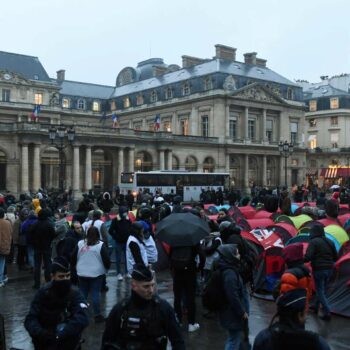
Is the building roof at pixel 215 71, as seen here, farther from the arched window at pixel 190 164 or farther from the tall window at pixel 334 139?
the tall window at pixel 334 139

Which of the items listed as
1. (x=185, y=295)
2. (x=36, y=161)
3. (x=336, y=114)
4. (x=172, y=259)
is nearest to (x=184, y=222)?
(x=172, y=259)

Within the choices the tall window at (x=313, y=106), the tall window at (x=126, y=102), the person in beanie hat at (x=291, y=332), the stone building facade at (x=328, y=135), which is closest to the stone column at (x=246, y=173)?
the stone building facade at (x=328, y=135)

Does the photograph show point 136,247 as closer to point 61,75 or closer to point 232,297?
point 232,297

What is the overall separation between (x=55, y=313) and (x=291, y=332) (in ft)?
8.23

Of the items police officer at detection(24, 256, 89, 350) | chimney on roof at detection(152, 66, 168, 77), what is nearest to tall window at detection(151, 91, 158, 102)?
chimney on roof at detection(152, 66, 168, 77)

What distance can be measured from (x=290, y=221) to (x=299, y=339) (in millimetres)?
11329

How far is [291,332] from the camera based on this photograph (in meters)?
4.04

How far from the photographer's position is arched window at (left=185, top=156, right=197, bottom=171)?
57625mm

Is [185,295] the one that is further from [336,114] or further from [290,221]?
[336,114]

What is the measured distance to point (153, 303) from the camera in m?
4.50

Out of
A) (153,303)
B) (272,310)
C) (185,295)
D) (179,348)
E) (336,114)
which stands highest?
(336,114)

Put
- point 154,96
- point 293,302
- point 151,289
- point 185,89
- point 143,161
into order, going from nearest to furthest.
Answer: point 293,302 → point 151,289 → point 143,161 → point 185,89 → point 154,96

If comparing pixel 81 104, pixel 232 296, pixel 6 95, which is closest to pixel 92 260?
pixel 232 296

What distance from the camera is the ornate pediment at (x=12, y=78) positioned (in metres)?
61.3
